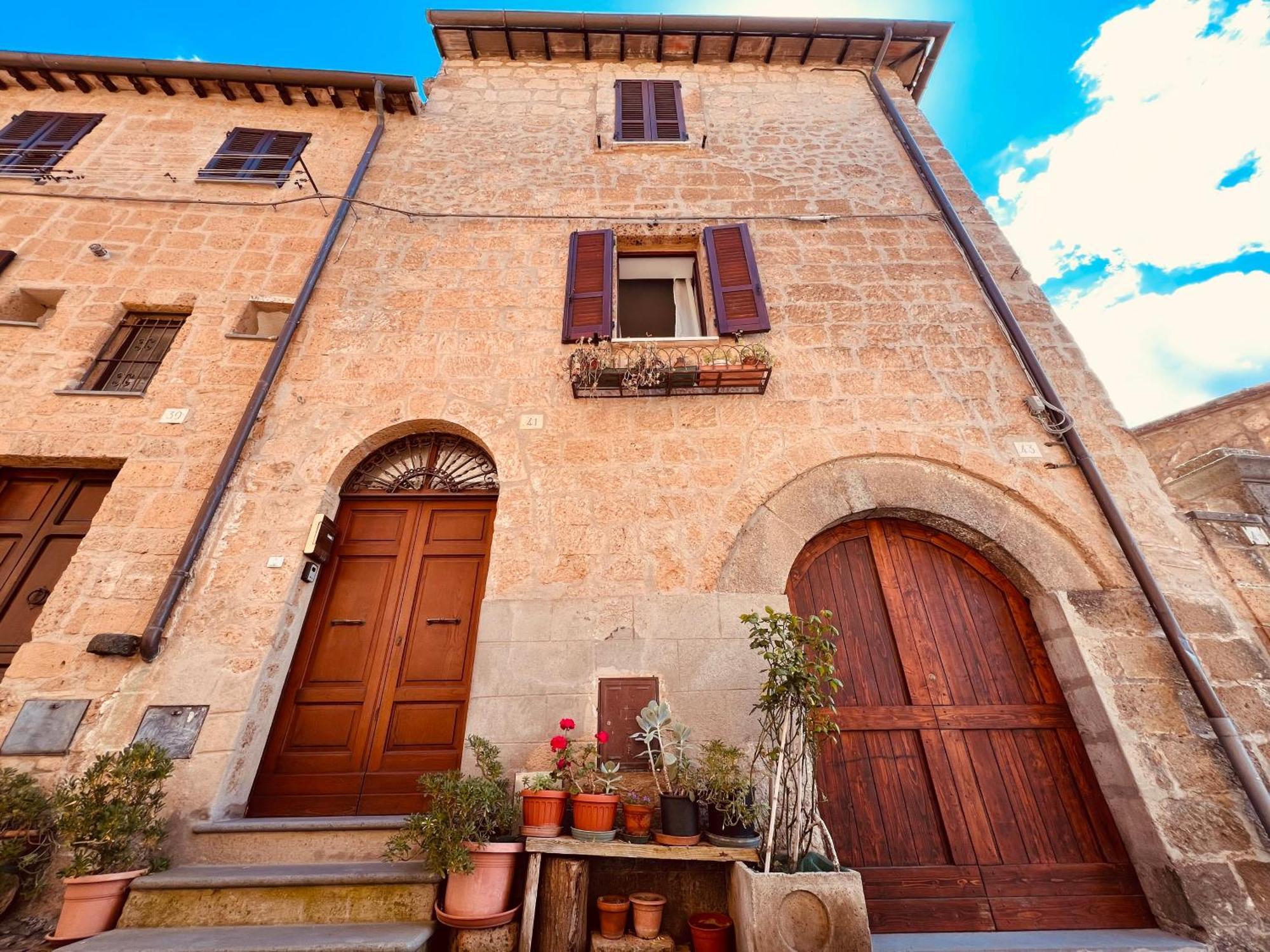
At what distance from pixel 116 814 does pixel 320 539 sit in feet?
5.87

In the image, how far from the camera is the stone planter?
215 cm

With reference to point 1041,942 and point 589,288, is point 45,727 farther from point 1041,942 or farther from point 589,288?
point 1041,942

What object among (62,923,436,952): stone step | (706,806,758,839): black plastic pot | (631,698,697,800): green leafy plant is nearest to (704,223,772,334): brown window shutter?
(631,698,697,800): green leafy plant

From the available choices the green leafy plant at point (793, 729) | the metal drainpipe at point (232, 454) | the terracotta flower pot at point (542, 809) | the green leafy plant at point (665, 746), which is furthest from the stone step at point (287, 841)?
the green leafy plant at point (793, 729)

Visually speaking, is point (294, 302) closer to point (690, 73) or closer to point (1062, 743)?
point (690, 73)

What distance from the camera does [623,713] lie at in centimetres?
329

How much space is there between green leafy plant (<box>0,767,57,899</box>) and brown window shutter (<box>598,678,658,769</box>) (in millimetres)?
2959

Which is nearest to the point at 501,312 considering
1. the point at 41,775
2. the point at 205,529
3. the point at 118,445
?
the point at 205,529

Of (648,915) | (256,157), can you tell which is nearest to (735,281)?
(648,915)

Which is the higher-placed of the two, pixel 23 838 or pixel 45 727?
pixel 45 727

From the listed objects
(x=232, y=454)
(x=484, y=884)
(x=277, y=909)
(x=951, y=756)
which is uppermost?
(x=232, y=454)

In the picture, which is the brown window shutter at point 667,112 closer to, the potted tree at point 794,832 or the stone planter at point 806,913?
the potted tree at point 794,832

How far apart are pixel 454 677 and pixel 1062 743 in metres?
4.08

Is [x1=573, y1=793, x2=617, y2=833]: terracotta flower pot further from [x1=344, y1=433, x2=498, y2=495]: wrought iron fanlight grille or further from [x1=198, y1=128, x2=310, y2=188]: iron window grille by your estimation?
[x1=198, y1=128, x2=310, y2=188]: iron window grille
